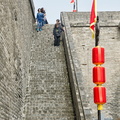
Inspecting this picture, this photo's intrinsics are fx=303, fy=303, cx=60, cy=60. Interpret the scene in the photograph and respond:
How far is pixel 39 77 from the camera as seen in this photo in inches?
432

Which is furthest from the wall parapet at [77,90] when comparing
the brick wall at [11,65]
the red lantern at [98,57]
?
the red lantern at [98,57]

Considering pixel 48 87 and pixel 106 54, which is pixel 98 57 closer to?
pixel 48 87

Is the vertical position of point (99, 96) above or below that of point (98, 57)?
below

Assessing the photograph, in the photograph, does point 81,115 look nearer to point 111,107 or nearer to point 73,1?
point 111,107

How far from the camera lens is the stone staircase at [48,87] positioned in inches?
365

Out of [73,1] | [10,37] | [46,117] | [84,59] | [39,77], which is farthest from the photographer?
[73,1]

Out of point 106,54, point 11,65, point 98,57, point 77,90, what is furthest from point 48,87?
point 106,54

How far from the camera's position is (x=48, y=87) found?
34.1 feet

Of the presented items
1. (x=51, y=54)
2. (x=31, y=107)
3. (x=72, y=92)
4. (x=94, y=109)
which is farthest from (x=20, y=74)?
(x=94, y=109)

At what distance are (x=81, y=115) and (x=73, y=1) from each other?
47.6 feet

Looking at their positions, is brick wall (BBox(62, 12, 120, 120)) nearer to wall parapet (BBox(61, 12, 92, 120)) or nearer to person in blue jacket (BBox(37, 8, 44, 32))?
wall parapet (BBox(61, 12, 92, 120))

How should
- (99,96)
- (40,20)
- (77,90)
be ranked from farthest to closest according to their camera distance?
(40,20)
(77,90)
(99,96)

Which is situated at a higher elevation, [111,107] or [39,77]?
[39,77]

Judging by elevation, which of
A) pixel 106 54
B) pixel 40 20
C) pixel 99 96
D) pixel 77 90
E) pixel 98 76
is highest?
pixel 40 20
